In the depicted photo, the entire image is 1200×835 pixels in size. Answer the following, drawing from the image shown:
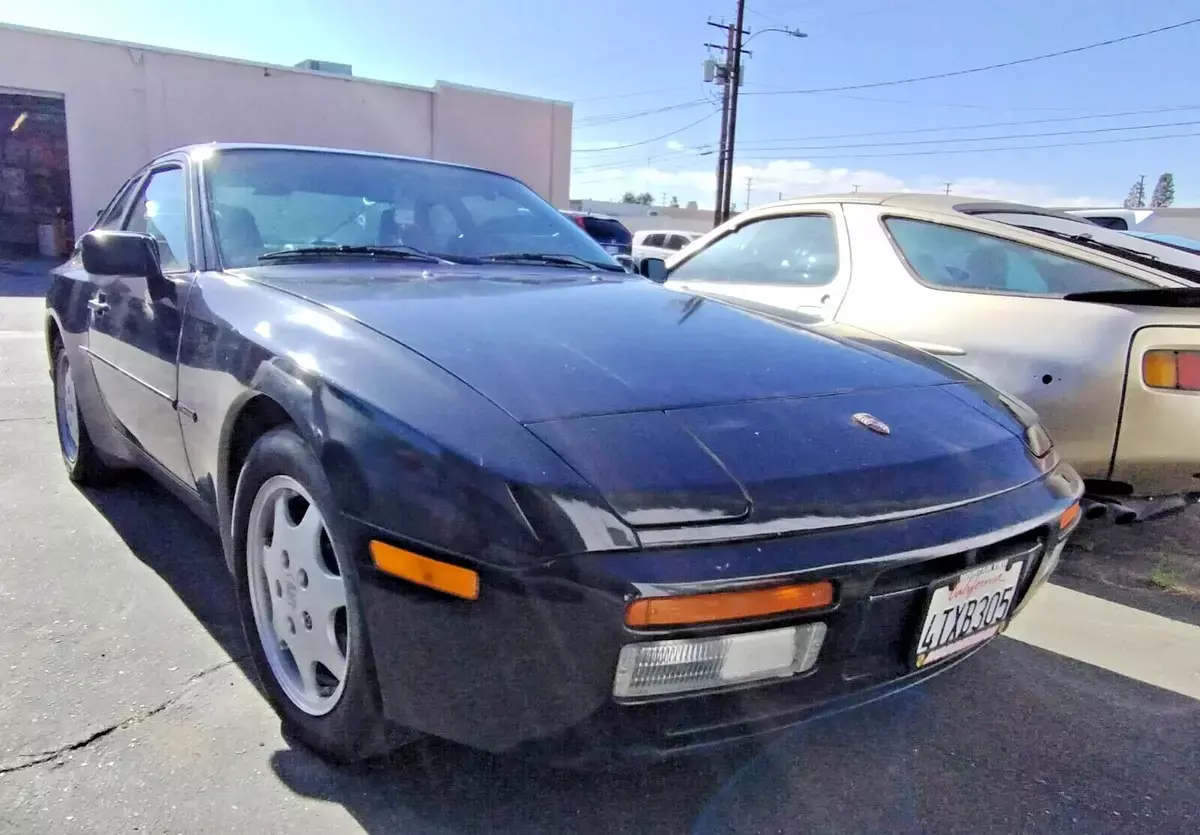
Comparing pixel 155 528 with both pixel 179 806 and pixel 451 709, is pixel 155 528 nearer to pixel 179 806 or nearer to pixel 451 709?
pixel 179 806

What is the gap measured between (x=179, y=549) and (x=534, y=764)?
6.99 ft

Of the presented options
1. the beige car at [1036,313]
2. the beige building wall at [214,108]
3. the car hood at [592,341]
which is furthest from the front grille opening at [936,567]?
the beige building wall at [214,108]

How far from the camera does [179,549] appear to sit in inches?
126

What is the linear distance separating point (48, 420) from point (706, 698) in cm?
490

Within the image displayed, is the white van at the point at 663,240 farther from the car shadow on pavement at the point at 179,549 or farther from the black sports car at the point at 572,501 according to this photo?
the black sports car at the point at 572,501

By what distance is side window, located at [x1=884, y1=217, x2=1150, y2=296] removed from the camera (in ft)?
10.8

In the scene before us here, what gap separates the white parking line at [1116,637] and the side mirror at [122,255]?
2855 millimetres

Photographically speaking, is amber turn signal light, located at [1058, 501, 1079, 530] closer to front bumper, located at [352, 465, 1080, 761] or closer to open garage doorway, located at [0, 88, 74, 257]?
front bumper, located at [352, 465, 1080, 761]

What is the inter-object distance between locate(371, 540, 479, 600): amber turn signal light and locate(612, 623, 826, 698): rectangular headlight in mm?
278

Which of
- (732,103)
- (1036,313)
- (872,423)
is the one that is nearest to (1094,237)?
(1036,313)

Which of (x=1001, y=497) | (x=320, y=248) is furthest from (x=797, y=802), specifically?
(x=320, y=248)

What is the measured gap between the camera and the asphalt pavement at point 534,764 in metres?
1.82

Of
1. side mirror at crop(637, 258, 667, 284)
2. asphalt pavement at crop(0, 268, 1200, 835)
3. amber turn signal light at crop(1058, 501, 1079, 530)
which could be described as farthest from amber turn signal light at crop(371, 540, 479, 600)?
side mirror at crop(637, 258, 667, 284)

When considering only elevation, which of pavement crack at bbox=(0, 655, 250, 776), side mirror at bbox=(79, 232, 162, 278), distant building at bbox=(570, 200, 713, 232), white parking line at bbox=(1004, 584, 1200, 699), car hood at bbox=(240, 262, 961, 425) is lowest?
white parking line at bbox=(1004, 584, 1200, 699)
